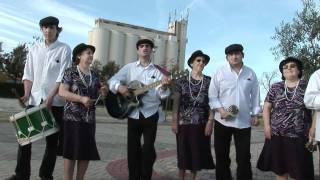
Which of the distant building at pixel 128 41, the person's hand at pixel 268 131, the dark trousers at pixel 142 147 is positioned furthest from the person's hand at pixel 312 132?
the distant building at pixel 128 41

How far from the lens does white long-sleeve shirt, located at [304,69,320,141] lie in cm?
573

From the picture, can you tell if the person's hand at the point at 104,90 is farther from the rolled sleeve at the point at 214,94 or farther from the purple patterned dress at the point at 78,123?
→ the rolled sleeve at the point at 214,94

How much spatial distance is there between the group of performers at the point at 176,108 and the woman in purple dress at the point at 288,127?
0.04 ft

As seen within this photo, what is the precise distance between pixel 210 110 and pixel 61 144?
2.09 metres

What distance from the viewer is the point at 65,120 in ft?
21.5

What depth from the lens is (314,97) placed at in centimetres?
575

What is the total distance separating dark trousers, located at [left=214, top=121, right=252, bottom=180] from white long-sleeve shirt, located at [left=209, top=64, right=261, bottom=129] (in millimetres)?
111

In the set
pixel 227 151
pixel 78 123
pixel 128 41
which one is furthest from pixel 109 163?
pixel 128 41

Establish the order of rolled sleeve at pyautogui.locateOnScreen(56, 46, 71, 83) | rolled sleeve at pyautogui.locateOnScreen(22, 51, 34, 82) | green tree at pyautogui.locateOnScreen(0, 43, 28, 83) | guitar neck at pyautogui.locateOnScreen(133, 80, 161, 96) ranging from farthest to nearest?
green tree at pyautogui.locateOnScreen(0, 43, 28, 83) → rolled sleeve at pyautogui.locateOnScreen(22, 51, 34, 82) → rolled sleeve at pyautogui.locateOnScreen(56, 46, 71, 83) → guitar neck at pyautogui.locateOnScreen(133, 80, 161, 96)

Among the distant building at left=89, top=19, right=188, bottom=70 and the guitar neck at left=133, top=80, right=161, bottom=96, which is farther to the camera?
the distant building at left=89, top=19, right=188, bottom=70

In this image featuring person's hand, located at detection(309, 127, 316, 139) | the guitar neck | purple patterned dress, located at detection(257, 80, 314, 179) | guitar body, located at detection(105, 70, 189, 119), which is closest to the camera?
person's hand, located at detection(309, 127, 316, 139)

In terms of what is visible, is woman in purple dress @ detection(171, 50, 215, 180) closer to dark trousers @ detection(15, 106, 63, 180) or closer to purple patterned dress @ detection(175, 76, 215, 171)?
purple patterned dress @ detection(175, 76, 215, 171)

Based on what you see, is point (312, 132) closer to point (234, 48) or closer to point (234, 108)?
point (234, 108)

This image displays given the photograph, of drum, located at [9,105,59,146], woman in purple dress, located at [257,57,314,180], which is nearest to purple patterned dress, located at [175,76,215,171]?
woman in purple dress, located at [257,57,314,180]
